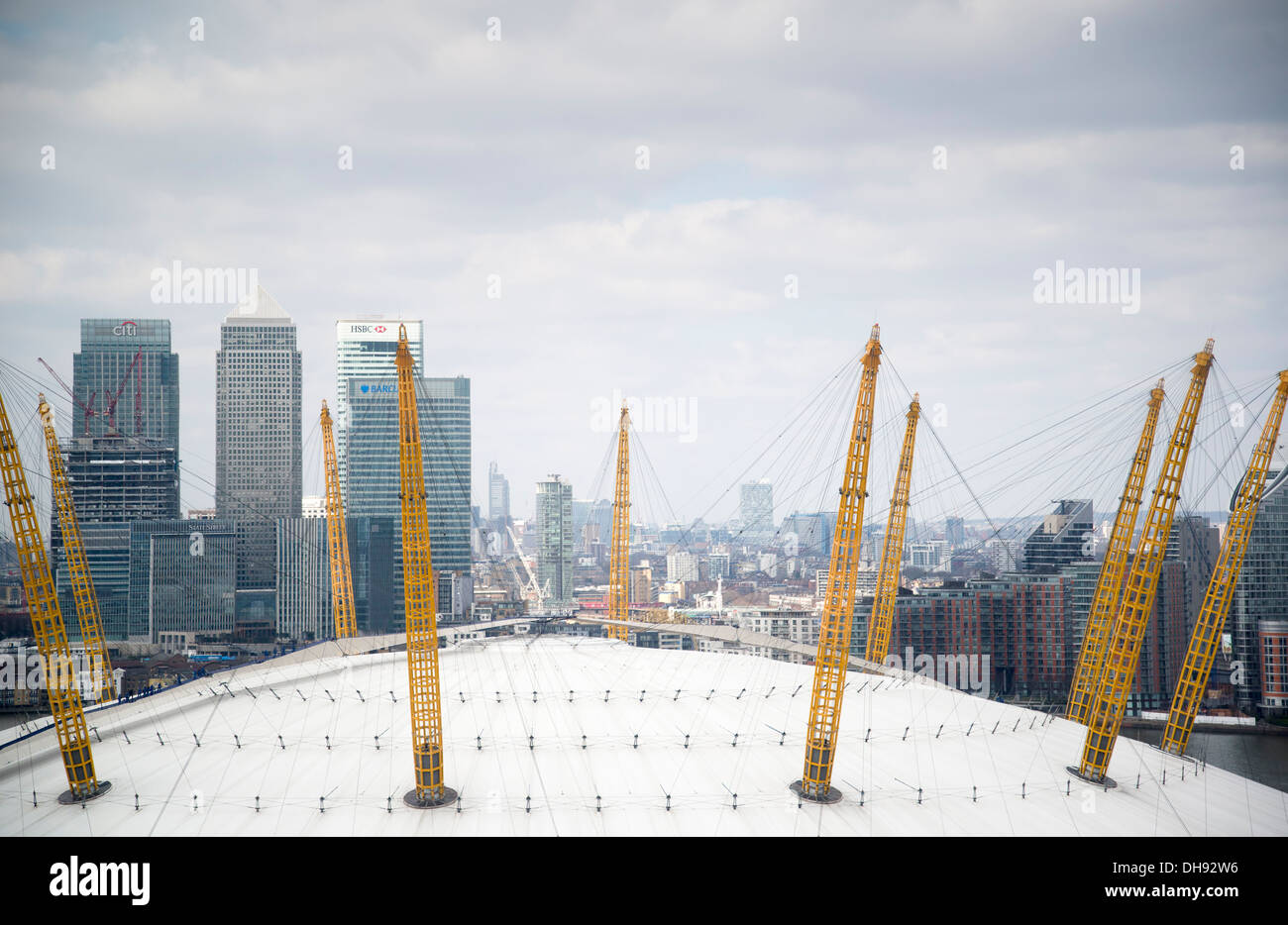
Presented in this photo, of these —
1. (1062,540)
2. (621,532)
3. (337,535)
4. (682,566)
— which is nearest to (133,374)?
(682,566)

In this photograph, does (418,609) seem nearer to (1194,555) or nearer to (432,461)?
(1194,555)

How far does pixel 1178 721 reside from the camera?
20516mm

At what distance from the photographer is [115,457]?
69438mm

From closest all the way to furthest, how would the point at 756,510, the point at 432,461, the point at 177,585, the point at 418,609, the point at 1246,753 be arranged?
the point at 418,609 → the point at 1246,753 → the point at 177,585 → the point at 432,461 → the point at 756,510

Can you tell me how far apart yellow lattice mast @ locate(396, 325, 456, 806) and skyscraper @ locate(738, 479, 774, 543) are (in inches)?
4231

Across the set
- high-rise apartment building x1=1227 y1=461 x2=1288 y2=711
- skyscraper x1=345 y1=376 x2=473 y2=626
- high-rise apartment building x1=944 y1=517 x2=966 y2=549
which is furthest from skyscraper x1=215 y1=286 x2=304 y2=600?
high-rise apartment building x1=1227 y1=461 x2=1288 y2=711

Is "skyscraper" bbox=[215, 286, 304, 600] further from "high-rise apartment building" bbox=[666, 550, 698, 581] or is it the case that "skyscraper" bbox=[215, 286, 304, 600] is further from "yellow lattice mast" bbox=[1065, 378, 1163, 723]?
"yellow lattice mast" bbox=[1065, 378, 1163, 723]

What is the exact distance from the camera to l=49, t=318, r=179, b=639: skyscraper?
6525 cm

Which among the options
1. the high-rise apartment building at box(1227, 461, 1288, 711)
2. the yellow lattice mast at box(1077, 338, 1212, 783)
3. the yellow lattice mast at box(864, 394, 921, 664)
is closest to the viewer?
the yellow lattice mast at box(1077, 338, 1212, 783)

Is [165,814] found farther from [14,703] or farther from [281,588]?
[281,588]

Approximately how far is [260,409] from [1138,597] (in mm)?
97782
